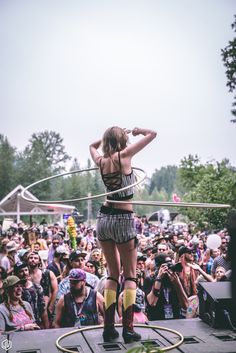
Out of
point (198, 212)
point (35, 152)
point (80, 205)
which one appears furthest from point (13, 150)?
point (198, 212)

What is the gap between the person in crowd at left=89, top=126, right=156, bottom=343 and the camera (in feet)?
14.8

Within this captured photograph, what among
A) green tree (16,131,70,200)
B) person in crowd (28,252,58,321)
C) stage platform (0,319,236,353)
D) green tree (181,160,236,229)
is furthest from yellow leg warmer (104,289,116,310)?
green tree (16,131,70,200)

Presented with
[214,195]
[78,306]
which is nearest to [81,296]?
[78,306]

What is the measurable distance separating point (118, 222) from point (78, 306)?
172 cm

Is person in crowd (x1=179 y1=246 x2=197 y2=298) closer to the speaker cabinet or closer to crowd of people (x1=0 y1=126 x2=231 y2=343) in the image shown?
crowd of people (x1=0 y1=126 x2=231 y2=343)

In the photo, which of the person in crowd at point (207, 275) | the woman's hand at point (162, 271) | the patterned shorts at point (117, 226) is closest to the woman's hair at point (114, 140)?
the patterned shorts at point (117, 226)

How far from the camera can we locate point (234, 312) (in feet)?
15.0

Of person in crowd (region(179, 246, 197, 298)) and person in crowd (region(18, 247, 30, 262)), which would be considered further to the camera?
person in crowd (region(18, 247, 30, 262))

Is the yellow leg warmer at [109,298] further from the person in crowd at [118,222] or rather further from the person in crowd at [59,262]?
the person in crowd at [59,262]

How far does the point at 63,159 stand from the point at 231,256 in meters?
92.0

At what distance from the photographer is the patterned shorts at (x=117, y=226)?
451cm

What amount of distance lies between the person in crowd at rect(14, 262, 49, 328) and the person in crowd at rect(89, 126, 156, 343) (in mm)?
1890

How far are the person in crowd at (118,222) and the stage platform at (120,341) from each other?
22 centimetres

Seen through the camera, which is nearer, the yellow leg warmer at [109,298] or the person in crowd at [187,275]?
the yellow leg warmer at [109,298]
